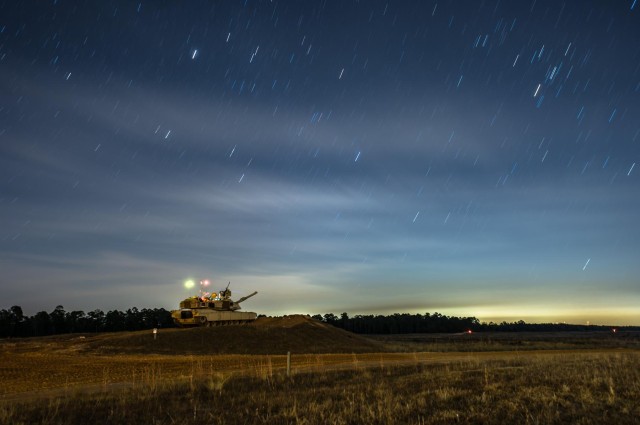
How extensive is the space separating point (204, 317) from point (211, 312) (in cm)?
117

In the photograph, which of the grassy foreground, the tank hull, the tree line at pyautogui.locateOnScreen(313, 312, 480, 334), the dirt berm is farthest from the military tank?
the tree line at pyautogui.locateOnScreen(313, 312, 480, 334)

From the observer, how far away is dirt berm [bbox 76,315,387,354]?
43281 mm

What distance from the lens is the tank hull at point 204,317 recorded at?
2329 inches

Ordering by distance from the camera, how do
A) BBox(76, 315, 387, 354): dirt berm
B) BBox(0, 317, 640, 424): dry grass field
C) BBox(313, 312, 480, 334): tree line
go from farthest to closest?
BBox(313, 312, 480, 334): tree line < BBox(76, 315, 387, 354): dirt berm < BBox(0, 317, 640, 424): dry grass field

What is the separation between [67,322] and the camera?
13238 centimetres

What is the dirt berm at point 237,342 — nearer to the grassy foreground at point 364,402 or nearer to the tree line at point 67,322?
the grassy foreground at point 364,402

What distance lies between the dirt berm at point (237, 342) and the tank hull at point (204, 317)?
5976mm

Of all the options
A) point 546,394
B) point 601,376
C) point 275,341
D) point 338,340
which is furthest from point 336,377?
point 338,340

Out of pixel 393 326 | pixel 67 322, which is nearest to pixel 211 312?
pixel 67 322

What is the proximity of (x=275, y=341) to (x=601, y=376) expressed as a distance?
35.7 meters

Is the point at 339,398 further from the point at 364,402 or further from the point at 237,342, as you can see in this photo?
the point at 237,342

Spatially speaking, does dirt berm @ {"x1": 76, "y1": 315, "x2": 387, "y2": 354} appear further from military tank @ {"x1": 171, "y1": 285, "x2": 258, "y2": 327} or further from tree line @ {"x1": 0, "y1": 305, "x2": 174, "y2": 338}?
tree line @ {"x1": 0, "y1": 305, "x2": 174, "y2": 338}

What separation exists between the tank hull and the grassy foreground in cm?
4231

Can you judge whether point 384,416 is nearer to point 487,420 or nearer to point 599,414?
point 487,420
